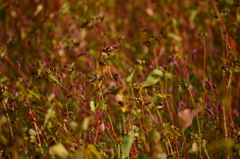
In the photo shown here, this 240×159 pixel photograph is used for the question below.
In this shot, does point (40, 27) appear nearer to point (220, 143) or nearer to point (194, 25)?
point (194, 25)

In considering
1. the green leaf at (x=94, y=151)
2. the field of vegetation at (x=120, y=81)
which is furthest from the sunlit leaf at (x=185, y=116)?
the green leaf at (x=94, y=151)

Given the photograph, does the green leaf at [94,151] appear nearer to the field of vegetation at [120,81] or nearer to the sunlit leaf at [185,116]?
the field of vegetation at [120,81]

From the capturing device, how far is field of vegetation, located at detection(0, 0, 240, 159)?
3.62 feet

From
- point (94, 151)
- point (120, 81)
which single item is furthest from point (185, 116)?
point (120, 81)

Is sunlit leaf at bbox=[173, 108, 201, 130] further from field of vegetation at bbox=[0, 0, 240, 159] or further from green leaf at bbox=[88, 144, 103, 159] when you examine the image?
green leaf at bbox=[88, 144, 103, 159]

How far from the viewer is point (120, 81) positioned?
4.44ft

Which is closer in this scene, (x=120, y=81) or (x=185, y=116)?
(x=185, y=116)

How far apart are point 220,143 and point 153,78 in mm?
344

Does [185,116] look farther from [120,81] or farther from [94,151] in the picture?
[120,81]

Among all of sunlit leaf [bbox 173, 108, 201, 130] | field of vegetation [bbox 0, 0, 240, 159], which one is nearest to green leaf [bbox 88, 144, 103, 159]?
field of vegetation [bbox 0, 0, 240, 159]

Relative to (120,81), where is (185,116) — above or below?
below

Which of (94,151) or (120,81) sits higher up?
(120,81)

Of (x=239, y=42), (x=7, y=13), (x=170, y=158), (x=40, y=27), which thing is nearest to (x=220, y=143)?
(x=170, y=158)

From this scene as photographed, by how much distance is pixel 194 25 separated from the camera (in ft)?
10.2
